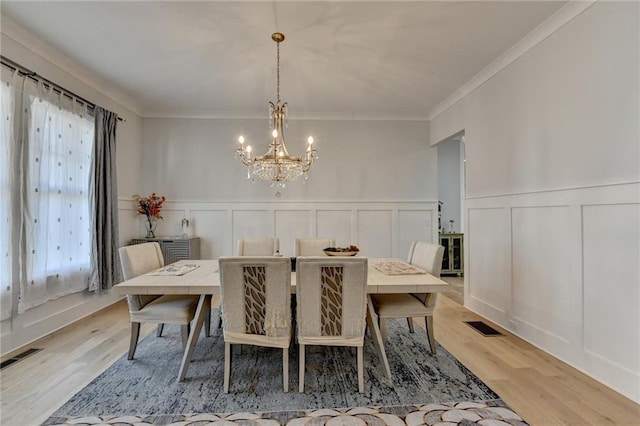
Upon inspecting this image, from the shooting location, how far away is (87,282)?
3404mm

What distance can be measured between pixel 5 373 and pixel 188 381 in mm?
1339

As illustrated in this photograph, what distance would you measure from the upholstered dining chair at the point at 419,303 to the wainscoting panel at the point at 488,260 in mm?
982

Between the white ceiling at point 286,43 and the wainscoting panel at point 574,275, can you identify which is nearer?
the wainscoting panel at point 574,275

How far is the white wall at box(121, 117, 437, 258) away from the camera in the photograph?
4816 mm

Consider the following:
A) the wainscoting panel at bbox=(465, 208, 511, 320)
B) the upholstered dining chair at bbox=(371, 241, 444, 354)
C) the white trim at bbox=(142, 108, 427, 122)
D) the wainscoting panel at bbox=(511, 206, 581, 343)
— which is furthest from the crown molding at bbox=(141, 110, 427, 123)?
the upholstered dining chair at bbox=(371, 241, 444, 354)

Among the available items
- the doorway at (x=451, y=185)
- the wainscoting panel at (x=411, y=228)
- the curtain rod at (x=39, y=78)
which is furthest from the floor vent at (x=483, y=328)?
the curtain rod at (x=39, y=78)

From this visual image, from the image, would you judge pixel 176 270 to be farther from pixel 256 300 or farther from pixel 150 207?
pixel 150 207

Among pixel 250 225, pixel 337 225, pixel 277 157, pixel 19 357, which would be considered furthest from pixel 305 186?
pixel 19 357

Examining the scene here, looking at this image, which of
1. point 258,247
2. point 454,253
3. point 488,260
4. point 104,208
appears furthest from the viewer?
point 454,253

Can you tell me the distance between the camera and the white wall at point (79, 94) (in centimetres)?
256

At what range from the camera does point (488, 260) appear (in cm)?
338

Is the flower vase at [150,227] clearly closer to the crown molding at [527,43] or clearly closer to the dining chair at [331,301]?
the dining chair at [331,301]

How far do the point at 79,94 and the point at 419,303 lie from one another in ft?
13.6

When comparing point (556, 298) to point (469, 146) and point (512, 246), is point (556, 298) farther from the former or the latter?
point (469, 146)
